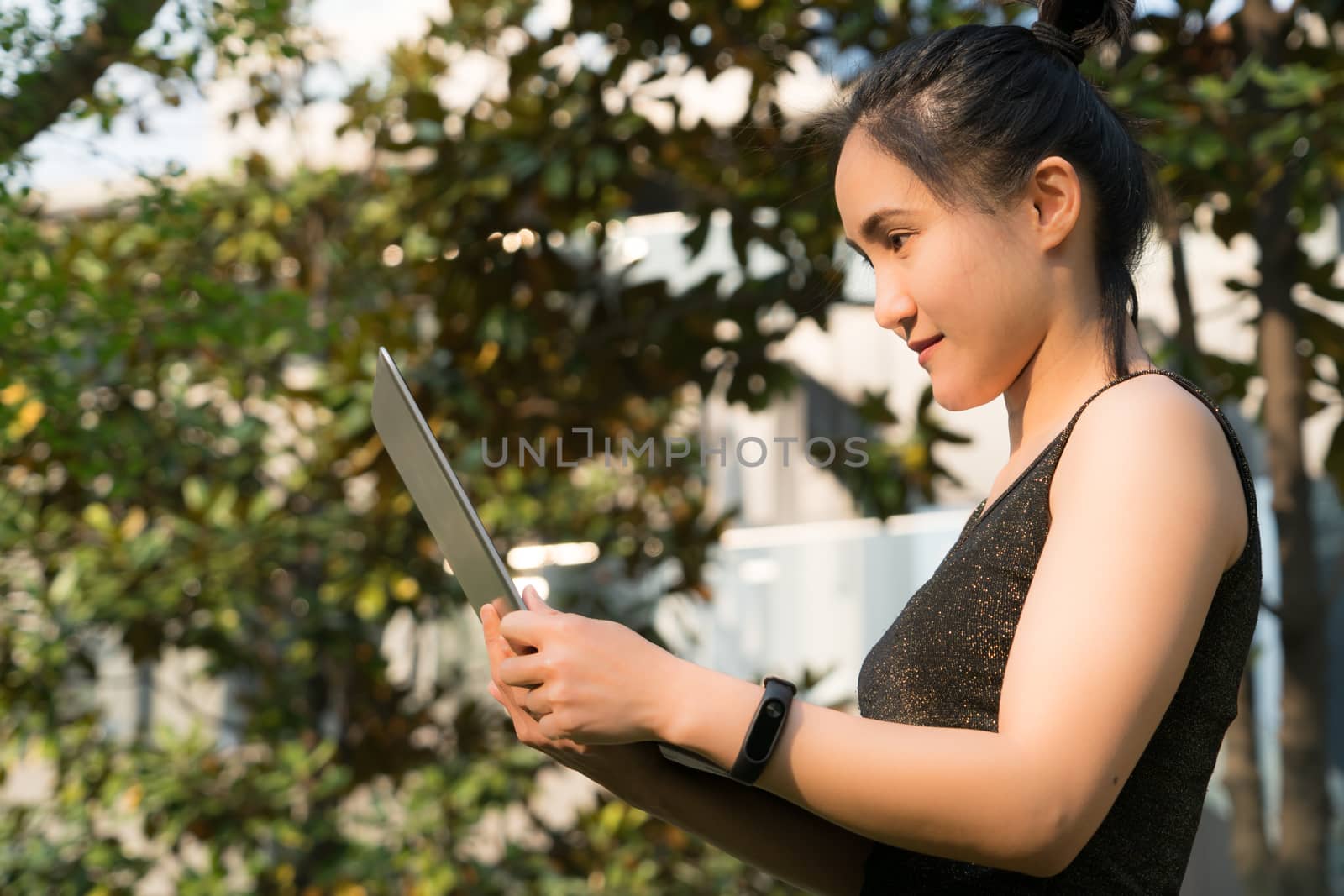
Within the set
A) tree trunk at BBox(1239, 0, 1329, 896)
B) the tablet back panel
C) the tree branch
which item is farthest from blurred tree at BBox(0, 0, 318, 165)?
tree trunk at BBox(1239, 0, 1329, 896)

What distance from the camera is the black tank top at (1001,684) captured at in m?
0.75

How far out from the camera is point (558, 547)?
11.4 ft

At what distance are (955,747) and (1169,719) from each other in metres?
0.17

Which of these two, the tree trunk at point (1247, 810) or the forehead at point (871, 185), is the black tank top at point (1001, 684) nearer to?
the forehead at point (871, 185)

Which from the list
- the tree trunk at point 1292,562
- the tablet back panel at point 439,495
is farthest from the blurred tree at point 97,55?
the tree trunk at point 1292,562

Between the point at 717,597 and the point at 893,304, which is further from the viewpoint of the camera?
the point at 717,597

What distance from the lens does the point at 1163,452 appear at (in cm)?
70

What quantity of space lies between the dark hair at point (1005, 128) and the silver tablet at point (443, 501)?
1.12ft

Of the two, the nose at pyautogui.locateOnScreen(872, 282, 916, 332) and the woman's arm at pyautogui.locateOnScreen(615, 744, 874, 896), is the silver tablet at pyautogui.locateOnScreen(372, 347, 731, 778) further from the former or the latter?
the nose at pyautogui.locateOnScreen(872, 282, 916, 332)

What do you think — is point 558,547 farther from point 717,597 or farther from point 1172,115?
point 1172,115

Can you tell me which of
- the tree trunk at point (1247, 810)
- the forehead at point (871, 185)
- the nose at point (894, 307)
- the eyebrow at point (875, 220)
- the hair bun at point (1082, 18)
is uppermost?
the hair bun at point (1082, 18)

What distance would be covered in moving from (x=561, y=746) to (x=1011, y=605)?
0.28m

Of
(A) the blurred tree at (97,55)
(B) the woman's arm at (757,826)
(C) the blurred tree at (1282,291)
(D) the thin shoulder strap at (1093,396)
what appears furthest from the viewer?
(C) the blurred tree at (1282,291)

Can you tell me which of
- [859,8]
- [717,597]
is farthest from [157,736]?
[859,8]
